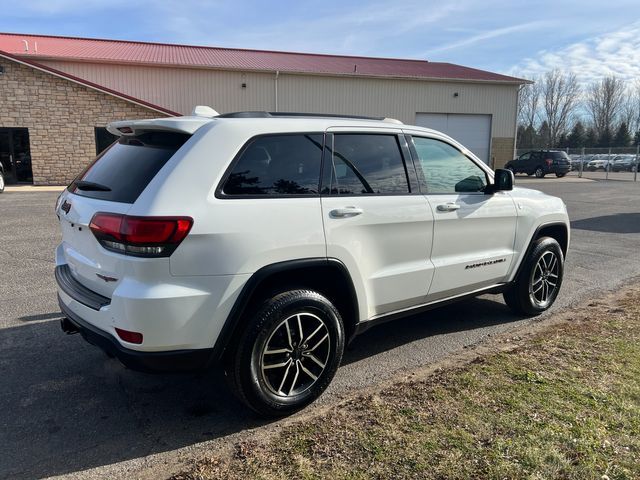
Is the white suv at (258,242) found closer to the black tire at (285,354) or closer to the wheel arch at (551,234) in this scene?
the black tire at (285,354)

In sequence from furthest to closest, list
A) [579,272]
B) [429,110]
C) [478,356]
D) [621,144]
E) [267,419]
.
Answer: [621,144]
[429,110]
[579,272]
[478,356]
[267,419]

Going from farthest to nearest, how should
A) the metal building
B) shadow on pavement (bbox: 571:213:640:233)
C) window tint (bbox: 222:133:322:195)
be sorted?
the metal building
shadow on pavement (bbox: 571:213:640:233)
window tint (bbox: 222:133:322:195)

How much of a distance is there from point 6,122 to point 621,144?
A: 7146cm

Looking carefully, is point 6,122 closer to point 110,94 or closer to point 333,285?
point 110,94

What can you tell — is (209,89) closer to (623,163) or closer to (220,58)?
(220,58)

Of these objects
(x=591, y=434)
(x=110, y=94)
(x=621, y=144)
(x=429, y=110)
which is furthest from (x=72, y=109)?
(x=621, y=144)

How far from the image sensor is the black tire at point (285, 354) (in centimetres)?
305

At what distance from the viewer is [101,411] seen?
3359 millimetres

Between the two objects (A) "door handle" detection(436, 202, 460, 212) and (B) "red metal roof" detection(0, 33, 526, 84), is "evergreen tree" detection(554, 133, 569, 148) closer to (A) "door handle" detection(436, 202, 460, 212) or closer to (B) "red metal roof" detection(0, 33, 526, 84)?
(B) "red metal roof" detection(0, 33, 526, 84)

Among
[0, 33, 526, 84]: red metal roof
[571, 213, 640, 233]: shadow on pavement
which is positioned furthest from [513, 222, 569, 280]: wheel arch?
[0, 33, 526, 84]: red metal roof

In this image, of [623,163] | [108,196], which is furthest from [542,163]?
[108,196]

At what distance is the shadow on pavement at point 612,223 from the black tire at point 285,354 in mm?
9827

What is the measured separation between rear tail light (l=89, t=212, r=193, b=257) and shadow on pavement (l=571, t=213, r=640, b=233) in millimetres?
10784

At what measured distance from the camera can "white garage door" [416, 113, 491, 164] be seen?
101ft
